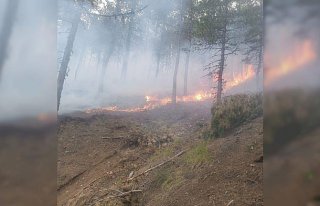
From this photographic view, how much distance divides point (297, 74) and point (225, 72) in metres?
2.00

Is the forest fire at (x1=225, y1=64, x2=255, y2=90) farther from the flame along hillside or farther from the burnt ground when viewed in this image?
the burnt ground

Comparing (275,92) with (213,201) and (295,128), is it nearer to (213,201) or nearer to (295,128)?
(295,128)

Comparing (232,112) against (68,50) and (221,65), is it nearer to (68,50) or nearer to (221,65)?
(221,65)

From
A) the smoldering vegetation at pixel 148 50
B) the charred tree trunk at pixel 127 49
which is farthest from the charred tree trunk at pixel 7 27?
the charred tree trunk at pixel 127 49

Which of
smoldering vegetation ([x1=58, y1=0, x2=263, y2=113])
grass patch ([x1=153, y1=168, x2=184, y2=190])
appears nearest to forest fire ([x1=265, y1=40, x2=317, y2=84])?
smoldering vegetation ([x1=58, y1=0, x2=263, y2=113])

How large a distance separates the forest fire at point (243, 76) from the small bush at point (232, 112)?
189 mm

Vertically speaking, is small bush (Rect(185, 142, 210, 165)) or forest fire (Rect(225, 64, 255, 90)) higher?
forest fire (Rect(225, 64, 255, 90))

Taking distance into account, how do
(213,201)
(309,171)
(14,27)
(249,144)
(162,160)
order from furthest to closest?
(162,160) < (249,144) < (213,201) < (14,27) < (309,171)

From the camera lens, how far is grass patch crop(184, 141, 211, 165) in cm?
468

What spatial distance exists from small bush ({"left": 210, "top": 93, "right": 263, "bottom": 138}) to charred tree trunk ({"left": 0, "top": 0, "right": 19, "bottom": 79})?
2.90 meters

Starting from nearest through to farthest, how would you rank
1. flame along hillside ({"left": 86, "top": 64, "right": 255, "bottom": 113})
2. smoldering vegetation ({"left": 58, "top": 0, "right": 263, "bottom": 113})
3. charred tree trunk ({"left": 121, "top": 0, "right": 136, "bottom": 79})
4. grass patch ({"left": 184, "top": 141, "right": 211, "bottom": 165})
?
1. flame along hillside ({"left": 86, "top": 64, "right": 255, "bottom": 113})
2. grass patch ({"left": 184, "top": 141, "right": 211, "bottom": 165})
3. smoldering vegetation ({"left": 58, "top": 0, "right": 263, "bottom": 113})
4. charred tree trunk ({"left": 121, "top": 0, "right": 136, "bottom": 79})

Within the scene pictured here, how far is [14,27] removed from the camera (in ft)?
10.8

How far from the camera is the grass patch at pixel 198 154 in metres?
4.68

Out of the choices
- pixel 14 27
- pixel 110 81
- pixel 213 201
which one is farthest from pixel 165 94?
pixel 14 27
